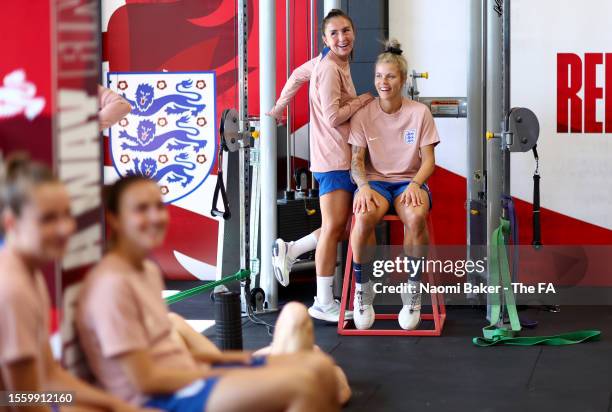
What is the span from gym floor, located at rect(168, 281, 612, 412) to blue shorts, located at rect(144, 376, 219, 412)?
1635 mm

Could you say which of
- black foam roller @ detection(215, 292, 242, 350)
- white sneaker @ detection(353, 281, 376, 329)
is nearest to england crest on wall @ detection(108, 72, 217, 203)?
white sneaker @ detection(353, 281, 376, 329)

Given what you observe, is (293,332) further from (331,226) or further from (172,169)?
(172,169)

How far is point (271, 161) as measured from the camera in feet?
17.5

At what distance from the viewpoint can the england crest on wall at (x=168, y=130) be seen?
6.43m

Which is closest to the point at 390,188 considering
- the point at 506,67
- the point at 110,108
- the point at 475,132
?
the point at 506,67

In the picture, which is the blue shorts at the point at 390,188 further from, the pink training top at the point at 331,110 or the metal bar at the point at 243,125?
the metal bar at the point at 243,125

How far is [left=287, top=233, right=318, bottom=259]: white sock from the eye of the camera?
532 centimetres

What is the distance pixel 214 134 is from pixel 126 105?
2015 millimetres

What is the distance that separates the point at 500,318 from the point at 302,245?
3.95 feet

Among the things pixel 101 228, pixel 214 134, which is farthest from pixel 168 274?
pixel 101 228

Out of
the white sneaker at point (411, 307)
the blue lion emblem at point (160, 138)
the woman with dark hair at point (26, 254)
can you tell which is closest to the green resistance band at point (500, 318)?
the white sneaker at point (411, 307)

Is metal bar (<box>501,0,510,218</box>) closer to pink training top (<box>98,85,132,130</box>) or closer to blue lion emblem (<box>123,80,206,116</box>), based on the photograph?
pink training top (<box>98,85,132,130</box>)

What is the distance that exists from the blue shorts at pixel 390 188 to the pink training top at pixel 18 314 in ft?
10.4

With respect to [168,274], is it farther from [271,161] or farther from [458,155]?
[458,155]
